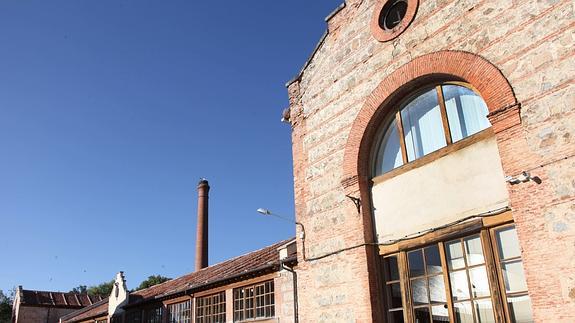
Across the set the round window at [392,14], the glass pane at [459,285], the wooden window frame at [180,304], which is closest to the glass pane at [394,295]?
the glass pane at [459,285]

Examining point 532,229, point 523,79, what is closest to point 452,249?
point 532,229

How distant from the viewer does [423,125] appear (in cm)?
977

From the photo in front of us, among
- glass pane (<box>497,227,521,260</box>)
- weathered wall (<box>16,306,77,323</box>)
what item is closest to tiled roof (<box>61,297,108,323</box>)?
weathered wall (<box>16,306,77,323</box>)

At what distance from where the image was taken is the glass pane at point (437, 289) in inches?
342

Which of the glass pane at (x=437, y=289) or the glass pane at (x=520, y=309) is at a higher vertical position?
the glass pane at (x=437, y=289)

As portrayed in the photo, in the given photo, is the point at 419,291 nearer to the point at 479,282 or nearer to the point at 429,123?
the point at 479,282

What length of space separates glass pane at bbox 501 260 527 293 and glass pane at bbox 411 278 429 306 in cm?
153

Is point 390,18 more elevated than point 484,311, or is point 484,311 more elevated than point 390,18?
point 390,18

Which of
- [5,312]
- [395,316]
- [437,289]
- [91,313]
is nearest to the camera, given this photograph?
[437,289]

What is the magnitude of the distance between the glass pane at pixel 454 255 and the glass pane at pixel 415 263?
22.4 inches

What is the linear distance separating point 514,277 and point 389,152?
11.5 feet

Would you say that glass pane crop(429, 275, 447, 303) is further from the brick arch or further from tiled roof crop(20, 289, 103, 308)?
tiled roof crop(20, 289, 103, 308)

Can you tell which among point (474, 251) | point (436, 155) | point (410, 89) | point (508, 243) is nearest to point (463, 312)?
point (474, 251)

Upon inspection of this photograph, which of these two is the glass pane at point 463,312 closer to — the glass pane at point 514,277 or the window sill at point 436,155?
the glass pane at point 514,277
